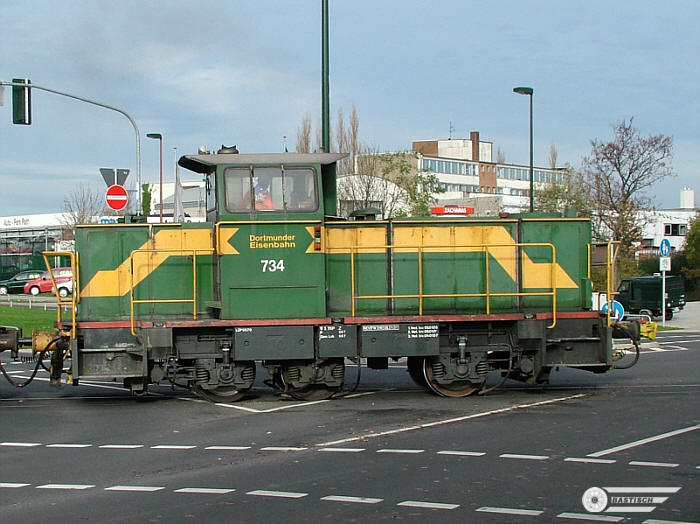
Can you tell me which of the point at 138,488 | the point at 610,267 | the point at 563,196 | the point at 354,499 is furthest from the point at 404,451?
the point at 563,196

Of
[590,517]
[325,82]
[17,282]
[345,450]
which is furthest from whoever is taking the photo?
[17,282]

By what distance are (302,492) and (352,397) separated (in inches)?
262

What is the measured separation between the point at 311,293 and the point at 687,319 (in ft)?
94.8

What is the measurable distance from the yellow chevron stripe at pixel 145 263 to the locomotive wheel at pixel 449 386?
4.17 meters

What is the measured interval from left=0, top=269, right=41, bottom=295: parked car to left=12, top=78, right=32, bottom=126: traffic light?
39.2 meters

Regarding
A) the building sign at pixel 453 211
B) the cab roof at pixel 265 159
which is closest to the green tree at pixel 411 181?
the building sign at pixel 453 211

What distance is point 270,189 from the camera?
14.2m

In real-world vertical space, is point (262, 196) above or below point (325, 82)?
below

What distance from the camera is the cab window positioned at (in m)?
14.1

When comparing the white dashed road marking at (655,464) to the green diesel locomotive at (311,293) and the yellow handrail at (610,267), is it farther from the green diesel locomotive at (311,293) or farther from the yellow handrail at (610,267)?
the yellow handrail at (610,267)

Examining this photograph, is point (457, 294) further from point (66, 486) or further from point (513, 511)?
point (66, 486)

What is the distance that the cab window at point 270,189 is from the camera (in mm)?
14125

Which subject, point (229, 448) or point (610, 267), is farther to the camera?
point (610, 267)

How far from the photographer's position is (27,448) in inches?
418
